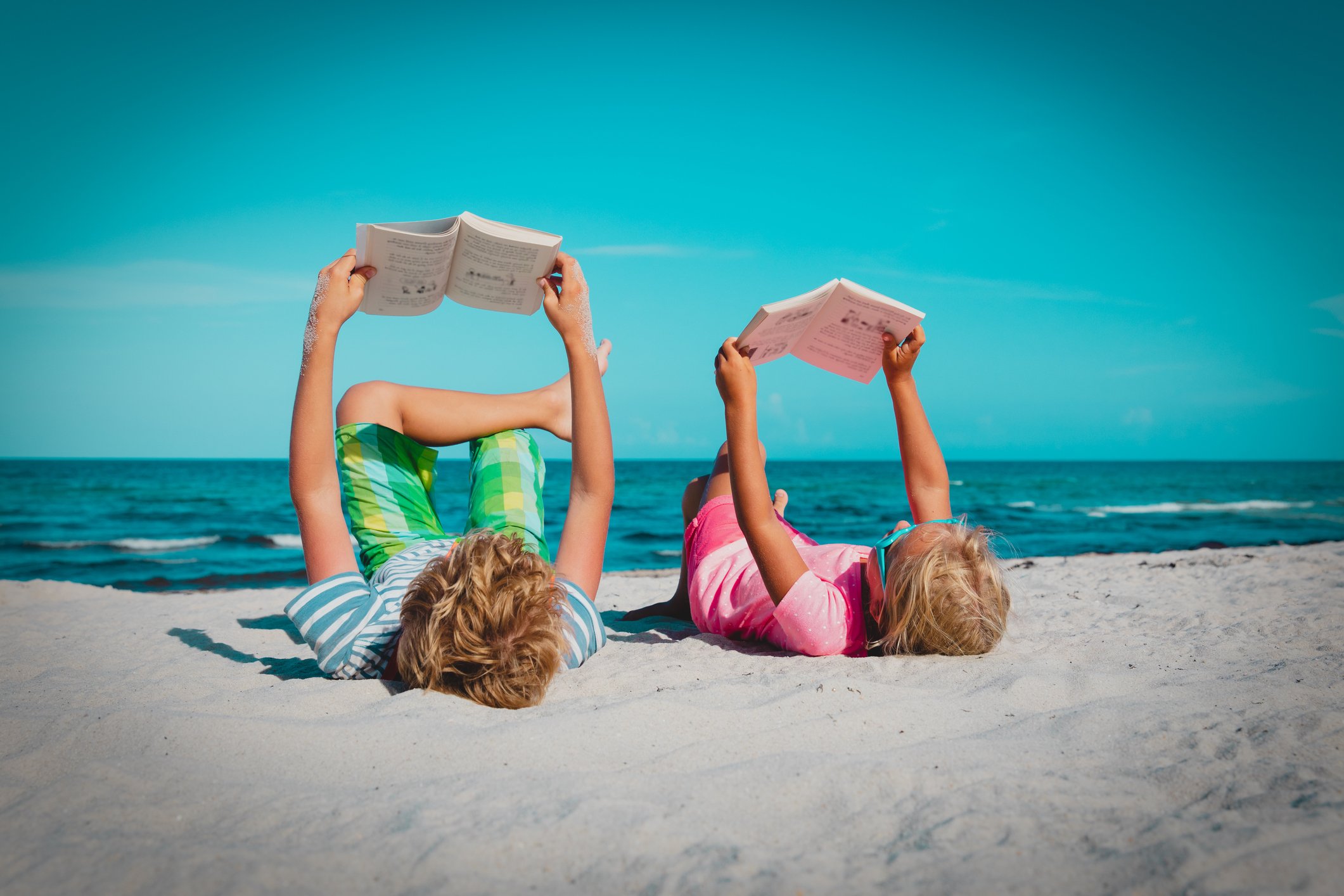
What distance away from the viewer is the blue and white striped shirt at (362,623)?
254 centimetres

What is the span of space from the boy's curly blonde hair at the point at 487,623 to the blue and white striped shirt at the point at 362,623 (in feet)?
0.40

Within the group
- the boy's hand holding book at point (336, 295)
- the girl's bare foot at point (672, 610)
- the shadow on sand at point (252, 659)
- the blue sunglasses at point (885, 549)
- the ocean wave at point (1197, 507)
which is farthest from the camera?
the ocean wave at point (1197, 507)

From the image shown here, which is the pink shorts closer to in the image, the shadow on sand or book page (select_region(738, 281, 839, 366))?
book page (select_region(738, 281, 839, 366))

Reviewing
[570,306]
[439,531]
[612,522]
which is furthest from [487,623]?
[612,522]

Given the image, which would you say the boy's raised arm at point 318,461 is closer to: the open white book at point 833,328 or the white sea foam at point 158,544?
the open white book at point 833,328

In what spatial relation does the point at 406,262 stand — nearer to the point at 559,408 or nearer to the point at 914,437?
the point at 559,408

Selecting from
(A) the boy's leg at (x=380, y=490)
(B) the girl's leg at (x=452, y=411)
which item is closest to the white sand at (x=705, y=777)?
(A) the boy's leg at (x=380, y=490)

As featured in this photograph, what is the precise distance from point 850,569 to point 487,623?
5.56 ft

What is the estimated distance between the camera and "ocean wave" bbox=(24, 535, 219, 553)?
11.0m

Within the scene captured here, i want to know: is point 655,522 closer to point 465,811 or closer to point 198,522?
point 198,522

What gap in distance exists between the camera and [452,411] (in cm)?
361

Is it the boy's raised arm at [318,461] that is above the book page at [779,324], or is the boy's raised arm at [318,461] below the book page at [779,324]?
below

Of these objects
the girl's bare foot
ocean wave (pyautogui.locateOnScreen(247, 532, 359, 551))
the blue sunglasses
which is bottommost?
ocean wave (pyautogui.locateOnScreen(247, 532, 359, 551))

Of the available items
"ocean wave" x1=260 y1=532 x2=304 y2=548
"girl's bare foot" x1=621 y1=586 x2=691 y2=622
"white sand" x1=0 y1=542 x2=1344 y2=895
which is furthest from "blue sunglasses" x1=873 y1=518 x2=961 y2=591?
"ocean wave" x1=260 y1=532 x2=304 y2=548
